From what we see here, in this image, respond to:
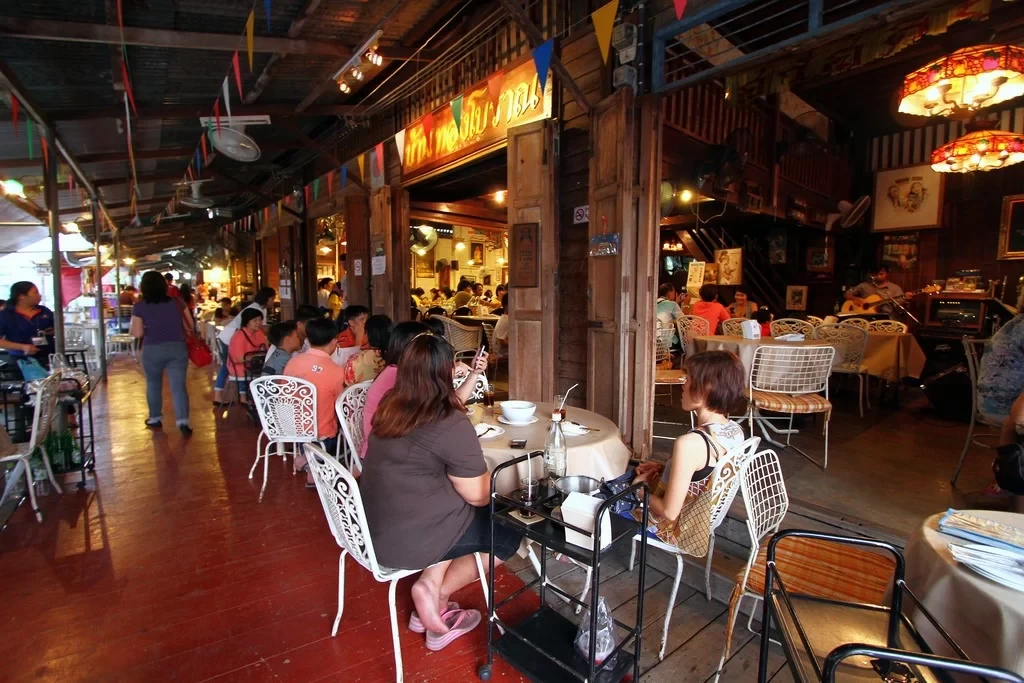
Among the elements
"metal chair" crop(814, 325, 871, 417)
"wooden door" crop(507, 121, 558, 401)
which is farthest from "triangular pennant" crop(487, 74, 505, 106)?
"metal chair" crop(814, 325, 871, 417)

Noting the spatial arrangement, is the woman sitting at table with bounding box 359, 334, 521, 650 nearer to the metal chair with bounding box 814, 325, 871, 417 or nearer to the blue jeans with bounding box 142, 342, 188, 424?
the blue jeans with bounding box 142, 342, 188, 424

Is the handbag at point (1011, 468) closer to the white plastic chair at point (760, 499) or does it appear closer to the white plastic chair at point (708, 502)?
the white plastic chair at point (760, 499)

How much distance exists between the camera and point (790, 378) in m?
3.74

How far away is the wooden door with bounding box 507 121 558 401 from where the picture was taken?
4098 millimetres

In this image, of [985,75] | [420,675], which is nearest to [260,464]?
[420,675]

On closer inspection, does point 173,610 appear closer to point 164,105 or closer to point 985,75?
point 164,105

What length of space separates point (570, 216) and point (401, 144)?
9.36 feet

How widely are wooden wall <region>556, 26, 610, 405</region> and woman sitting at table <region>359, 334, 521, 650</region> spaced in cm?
264

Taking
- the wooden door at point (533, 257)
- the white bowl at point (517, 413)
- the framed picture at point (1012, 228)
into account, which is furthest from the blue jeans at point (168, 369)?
the framed picture at point (1012, 228)

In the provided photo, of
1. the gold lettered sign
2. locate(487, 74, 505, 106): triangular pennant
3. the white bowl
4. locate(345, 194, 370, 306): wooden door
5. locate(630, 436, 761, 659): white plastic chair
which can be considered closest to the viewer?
locate(630, 436, 761, 659): white plastic chair

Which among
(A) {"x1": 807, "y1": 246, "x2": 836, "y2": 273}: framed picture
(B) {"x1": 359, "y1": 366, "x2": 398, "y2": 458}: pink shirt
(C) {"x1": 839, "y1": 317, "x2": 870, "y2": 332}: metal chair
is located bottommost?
(B) {"x1": 359, "y1": 366, "x2": 398, "y2": 458}: pink shirt

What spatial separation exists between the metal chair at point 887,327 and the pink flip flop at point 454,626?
5261 mm

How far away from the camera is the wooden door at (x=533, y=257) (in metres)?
4.10

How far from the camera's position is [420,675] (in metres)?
1.88
